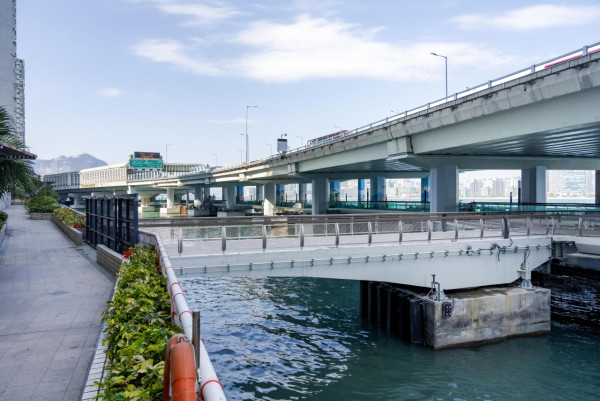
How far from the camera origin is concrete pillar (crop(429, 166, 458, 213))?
105 ft

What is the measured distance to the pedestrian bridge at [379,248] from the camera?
14.9 meters

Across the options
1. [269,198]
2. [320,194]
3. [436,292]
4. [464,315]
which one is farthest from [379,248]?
[269,198]

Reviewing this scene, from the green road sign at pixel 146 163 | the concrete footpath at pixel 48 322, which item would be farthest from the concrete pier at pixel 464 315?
the green road sign at pixel 146 163

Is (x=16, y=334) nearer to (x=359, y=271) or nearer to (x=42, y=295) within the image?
(x=42, y=295)

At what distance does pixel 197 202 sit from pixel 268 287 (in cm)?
7920

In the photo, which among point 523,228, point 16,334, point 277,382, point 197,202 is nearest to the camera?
point 16,334

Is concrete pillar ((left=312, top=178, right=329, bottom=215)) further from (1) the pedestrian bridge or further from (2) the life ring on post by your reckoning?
(2) the life ring on post

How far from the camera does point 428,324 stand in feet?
54.0

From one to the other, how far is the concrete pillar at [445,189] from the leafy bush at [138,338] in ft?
87.3

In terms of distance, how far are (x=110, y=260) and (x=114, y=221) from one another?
282 centimetres

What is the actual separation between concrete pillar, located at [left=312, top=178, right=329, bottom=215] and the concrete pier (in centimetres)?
3580

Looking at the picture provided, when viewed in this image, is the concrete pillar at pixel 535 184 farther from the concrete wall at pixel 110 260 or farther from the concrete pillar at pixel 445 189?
the concrete wall at pixel 110 260

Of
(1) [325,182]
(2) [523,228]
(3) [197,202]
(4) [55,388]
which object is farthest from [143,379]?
(3) [197,202]

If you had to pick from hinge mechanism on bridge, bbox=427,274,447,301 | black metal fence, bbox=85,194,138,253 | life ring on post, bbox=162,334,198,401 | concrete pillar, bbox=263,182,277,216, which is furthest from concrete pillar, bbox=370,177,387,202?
life ring on post, bbox=162,334,198,401
